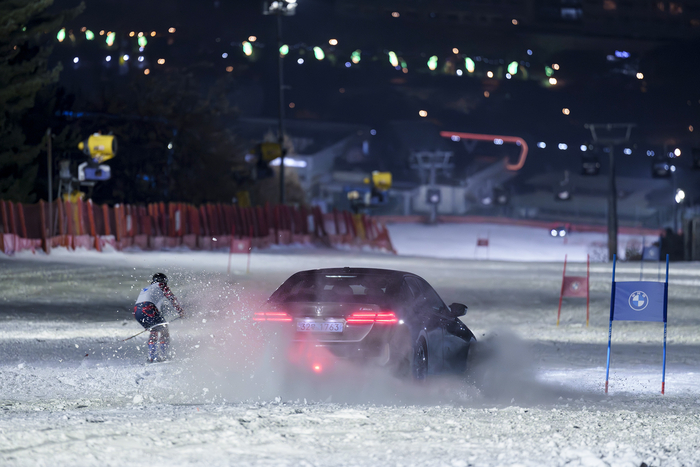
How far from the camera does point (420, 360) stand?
28.0ft

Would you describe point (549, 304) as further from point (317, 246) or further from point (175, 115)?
point (175, 115)

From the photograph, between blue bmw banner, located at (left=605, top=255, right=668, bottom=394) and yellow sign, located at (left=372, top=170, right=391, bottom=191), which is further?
yellow sign, located at (left=372, top=170, right=391, bottom=191)

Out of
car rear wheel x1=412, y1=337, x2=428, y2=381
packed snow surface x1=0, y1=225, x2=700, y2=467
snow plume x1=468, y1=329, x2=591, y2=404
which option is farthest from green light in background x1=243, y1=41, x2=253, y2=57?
car rear wheel x1=412, y1=337, x2=428, y2=381

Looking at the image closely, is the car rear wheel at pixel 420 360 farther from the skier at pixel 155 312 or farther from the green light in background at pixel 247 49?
the green light in background at pixel 247 49

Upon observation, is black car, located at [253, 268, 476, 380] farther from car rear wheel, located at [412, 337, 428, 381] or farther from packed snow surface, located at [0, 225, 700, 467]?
packed snow surface, located at [0, 225, 700, 467]

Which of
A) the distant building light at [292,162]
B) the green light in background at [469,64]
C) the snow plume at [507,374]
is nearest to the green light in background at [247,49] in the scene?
the green light in background at [469,64]

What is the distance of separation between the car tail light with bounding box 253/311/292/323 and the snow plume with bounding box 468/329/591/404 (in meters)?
2.25

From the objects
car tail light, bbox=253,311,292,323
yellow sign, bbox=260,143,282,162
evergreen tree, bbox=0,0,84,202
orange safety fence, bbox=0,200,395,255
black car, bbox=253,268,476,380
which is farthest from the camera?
yellow sign, bbox=260,143,282,162

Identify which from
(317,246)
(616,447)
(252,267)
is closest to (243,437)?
(616,447)

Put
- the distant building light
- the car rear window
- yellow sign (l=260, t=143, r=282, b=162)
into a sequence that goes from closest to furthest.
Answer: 1. the car rear window
2. yellow sign (l=260, t=143, r=282, b=162)
3. the distant building light

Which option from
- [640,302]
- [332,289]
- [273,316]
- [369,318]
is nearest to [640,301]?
[640,302]

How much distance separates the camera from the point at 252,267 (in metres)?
28.8

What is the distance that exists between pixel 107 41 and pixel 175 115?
10592 millimetres

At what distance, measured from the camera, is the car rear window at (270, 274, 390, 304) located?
8242 mm
